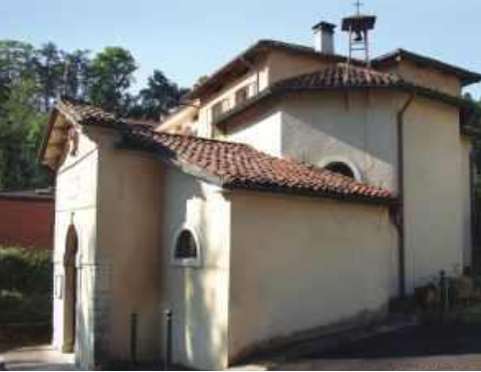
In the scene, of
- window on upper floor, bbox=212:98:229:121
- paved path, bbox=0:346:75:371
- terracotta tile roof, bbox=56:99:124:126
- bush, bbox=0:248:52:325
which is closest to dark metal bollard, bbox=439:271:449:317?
terracotta tile roof, bbox=56:99:124:126

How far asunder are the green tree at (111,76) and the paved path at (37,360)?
4545 centimetres

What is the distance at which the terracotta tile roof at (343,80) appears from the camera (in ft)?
49.2

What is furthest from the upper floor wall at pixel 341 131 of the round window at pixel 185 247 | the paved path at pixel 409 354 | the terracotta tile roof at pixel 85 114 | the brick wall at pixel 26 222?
the brick wall at pixel 26 222

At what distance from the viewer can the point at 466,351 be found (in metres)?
10.8

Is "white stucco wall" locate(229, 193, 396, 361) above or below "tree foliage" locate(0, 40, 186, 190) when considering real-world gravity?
below

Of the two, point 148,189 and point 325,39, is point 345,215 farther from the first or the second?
point 325,39

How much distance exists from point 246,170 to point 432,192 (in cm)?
638

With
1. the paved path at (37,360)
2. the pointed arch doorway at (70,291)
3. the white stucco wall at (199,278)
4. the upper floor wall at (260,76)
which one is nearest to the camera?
the white stucco wall at (199,278)

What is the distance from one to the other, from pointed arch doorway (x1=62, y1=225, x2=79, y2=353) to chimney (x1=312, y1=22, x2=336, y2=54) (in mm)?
11163

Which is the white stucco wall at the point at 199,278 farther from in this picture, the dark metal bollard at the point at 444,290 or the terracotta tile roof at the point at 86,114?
the dark metal bollard at the point at 444,290

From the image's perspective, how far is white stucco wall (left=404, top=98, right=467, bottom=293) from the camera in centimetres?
1527

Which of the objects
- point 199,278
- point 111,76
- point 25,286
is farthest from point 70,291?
point 111,76

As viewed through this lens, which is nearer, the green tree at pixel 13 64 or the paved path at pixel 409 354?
the paved path at pixel 409 354

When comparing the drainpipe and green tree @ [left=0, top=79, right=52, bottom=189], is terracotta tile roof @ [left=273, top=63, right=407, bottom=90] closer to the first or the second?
the drainpipe
